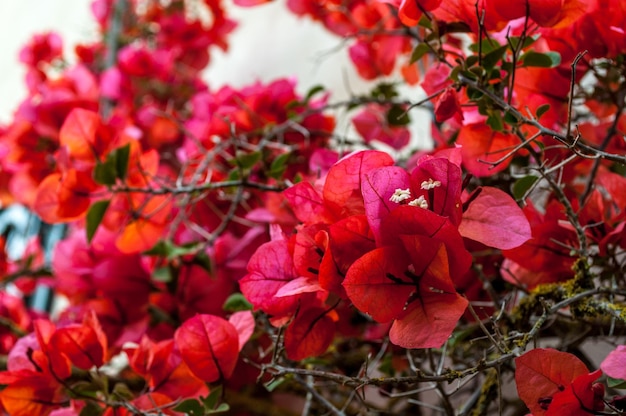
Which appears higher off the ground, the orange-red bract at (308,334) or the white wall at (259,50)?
the orange-red bract at (308,334)

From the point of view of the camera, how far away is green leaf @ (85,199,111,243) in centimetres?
53

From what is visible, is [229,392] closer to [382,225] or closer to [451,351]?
[451,351]

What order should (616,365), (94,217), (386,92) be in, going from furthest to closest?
(386,92) → (94,217) → (616,365)

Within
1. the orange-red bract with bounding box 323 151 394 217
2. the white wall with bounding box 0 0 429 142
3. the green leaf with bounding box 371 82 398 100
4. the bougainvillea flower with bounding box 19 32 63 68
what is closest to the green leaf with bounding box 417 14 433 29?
the orange-red bract with bounding box 323 151 394 217

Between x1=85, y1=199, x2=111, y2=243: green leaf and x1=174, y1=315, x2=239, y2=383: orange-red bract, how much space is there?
0.49 ft

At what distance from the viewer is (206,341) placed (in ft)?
1.40

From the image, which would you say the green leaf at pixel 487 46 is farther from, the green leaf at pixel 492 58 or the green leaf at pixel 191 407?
the green leaf at pixel 191 407

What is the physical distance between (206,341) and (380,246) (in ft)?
0.52

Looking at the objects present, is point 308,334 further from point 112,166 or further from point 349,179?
point 112,166

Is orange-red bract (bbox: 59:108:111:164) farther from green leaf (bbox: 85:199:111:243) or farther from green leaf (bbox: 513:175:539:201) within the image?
green leaf (bbox: 513:175:539:201)

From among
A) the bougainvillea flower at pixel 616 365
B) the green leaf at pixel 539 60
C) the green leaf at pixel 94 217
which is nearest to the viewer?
the bougainvillea flower at pixel 616 365

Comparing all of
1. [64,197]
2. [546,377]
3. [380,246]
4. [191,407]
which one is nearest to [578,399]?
[546,377]

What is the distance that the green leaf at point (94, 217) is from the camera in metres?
0.53

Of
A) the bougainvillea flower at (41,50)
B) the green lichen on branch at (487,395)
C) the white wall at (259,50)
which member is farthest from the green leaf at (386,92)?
the bougainvillea flower at (41,50)
